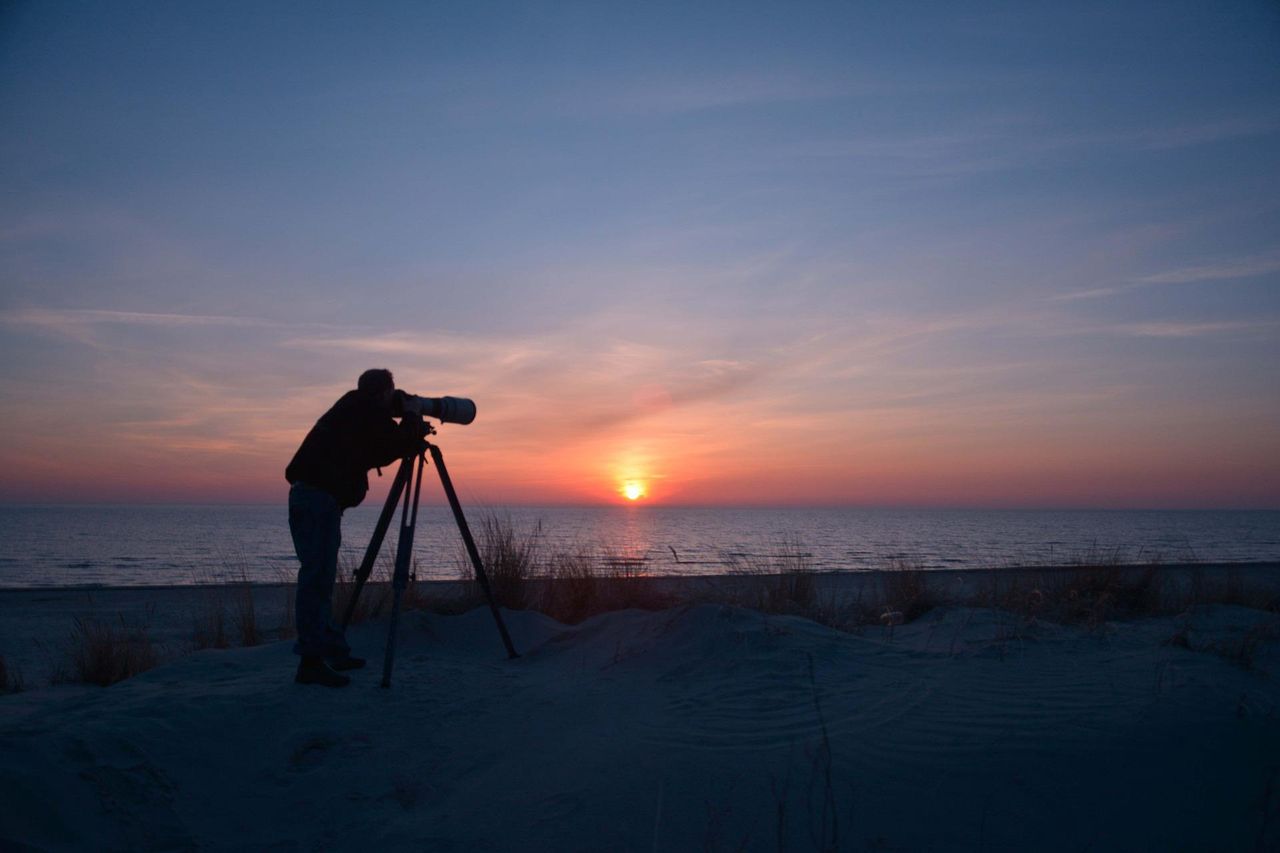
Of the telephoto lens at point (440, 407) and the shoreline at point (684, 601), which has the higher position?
the telephoto lens at point (440, 407)

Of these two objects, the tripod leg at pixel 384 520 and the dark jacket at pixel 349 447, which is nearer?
the dark jacket at pixel 349 447

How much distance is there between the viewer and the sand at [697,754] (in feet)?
9.16

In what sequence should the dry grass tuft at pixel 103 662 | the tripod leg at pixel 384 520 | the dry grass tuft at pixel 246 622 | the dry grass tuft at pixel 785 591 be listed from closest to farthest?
the tripod leg at pixel 384 520 < the dry grass tuft at pixel 103 662 < the dry grass tuft at pixel 246 622 < the dry grass tuft at pixel 785 591

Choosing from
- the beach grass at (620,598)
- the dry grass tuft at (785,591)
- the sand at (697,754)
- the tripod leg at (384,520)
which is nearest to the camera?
the sand at (697,754)

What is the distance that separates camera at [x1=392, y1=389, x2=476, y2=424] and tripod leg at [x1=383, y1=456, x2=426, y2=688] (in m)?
0.37

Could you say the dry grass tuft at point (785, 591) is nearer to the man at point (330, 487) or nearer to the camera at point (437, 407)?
the camera at point (437, 407)

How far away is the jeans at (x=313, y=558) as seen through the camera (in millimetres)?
4781

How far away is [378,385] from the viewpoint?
504 centimetres

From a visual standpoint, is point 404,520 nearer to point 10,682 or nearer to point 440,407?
point 440,407

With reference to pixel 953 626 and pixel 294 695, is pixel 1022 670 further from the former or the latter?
pixel 294 695

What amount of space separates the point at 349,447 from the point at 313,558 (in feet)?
2.58

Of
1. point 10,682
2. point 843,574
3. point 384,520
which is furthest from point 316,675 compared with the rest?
point 843,574

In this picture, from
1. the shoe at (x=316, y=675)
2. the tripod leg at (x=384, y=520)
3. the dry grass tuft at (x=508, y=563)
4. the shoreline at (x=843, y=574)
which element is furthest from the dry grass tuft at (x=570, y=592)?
the shoe at (x=316, y=675)

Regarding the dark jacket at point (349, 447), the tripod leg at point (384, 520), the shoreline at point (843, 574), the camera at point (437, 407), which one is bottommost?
the shoreline at point (843, 574)
